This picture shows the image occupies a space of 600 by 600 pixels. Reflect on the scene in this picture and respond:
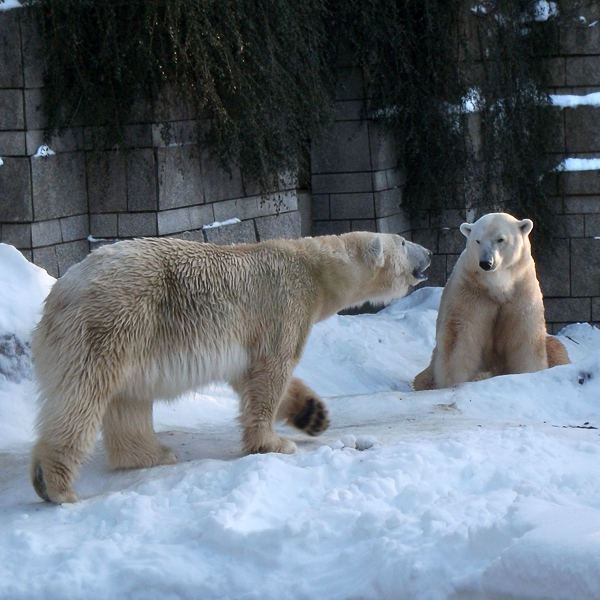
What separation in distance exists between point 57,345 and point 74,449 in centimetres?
37

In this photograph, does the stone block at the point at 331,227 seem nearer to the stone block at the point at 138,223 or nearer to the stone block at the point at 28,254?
the stone block at the point at 138,223

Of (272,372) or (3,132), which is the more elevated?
(3,132)

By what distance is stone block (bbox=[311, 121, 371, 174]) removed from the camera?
8398 mm

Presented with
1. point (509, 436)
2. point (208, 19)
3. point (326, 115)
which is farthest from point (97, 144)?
point (509, 436)

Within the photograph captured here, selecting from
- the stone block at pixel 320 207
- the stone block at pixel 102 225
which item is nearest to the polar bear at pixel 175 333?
the stone block at pixel 102 225

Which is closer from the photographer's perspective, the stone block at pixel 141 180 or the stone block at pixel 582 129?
the stone block at pixel 141 180

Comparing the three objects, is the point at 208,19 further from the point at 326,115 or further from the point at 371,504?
the point at 371,504

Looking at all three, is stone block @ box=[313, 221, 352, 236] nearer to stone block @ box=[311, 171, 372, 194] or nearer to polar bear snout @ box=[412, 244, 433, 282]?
stone block @ box=[311, 171, 372, 194]

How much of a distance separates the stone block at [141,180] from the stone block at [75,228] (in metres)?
0.31

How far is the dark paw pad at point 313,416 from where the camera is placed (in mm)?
4105

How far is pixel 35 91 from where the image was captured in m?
5.96

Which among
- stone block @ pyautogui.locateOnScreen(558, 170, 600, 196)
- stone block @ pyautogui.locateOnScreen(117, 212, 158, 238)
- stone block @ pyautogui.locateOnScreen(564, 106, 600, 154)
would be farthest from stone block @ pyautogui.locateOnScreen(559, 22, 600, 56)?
stone block @ pyautogui.locateOnScreen(117, 212, 158, 238)

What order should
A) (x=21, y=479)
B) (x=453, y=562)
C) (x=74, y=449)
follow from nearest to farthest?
(x=453, y=562), (x=74, y=449), (x=21, y=479)

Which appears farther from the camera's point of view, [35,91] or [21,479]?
[35,91]
